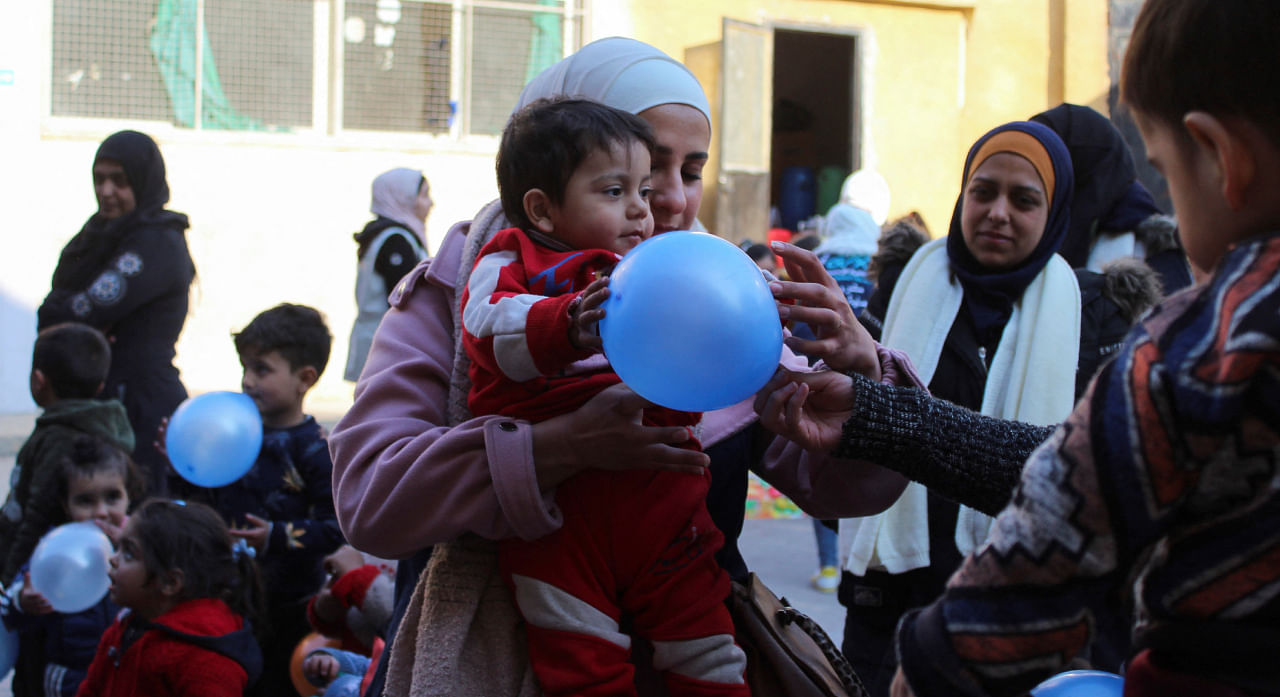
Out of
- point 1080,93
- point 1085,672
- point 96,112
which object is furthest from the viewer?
point 1080,93

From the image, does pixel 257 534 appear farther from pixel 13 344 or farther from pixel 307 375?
pixel 13 344

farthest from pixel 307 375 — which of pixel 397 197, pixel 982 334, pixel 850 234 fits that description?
pixel 850 234

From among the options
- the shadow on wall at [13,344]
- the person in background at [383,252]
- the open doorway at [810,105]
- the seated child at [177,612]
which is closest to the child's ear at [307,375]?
the seated child at [177,612]

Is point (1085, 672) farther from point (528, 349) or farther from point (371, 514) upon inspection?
point (371, 514)

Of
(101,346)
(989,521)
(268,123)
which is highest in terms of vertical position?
(268,123)

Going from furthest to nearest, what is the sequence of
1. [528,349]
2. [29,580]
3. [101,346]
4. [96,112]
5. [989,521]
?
[96,112] → [101,346] → [29,580] → [989,521] → [528,349]

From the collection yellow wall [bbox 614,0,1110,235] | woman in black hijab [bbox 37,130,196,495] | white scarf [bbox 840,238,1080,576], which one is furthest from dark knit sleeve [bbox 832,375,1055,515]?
yellow wall [bbox 614,0,1110,235]

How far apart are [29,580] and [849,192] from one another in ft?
18.9

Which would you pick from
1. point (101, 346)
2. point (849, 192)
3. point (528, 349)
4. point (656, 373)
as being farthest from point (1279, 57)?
point (849, 192)

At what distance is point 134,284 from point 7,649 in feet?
5.90

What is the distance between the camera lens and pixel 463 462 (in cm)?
150

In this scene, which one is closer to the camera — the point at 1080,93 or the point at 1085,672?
the point at 1085,672

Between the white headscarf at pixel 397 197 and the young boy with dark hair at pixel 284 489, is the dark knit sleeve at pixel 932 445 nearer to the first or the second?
the young boy with dark hair at pixel 284 489

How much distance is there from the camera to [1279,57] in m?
0.91
